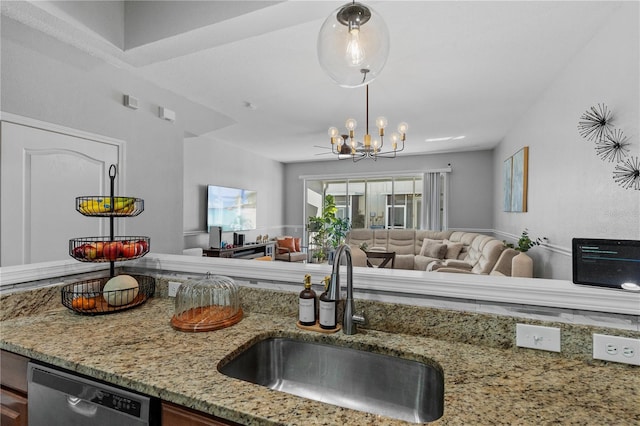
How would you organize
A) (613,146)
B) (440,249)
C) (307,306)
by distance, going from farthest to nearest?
(440,249), (613,146), (307,306)

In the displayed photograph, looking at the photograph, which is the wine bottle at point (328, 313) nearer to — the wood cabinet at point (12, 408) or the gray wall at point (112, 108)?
the wood cabinet at point (12, 408)

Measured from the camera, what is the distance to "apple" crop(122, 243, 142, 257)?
147 cm

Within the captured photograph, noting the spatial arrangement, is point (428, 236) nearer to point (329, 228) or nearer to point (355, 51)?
point (329, 228)

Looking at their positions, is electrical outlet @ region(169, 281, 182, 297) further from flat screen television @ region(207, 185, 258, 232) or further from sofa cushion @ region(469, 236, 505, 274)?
flat screen television @ region(207, 185, 258, 232)

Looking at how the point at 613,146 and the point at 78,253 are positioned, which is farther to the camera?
the point at 613,146

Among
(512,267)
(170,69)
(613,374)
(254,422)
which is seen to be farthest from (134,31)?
(512,267)

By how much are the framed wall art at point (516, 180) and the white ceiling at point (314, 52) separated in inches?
22.2

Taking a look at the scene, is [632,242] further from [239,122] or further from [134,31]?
[239,122]

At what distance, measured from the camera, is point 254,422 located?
0.71m

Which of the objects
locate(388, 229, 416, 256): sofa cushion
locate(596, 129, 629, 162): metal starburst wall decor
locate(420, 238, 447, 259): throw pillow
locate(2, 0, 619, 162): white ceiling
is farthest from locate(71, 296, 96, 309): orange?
locate(388, 229, 416, 256): sofa cushion

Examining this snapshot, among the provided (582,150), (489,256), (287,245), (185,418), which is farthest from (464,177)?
(185,418)

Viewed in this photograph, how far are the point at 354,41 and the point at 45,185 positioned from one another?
251cm

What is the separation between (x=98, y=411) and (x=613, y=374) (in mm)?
1474

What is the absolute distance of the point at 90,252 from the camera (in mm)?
1405
